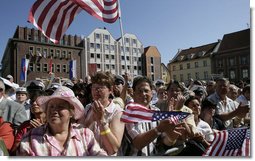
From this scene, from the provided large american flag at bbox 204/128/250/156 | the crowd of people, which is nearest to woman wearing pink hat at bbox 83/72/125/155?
the crowd of people

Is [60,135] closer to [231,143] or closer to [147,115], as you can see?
[147,115]

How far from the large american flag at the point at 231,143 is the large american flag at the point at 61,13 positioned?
5.79 feet

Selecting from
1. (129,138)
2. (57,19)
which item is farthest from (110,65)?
(129,138)

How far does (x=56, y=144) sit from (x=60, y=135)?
5 cm

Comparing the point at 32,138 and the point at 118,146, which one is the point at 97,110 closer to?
the point at 118,146

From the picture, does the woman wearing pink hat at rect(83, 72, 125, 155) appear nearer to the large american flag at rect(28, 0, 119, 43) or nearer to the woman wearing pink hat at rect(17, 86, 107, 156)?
the woman wearing pink hat at rect(17, 86, 107, 156)

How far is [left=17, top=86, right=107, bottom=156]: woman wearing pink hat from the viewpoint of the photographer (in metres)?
1.53

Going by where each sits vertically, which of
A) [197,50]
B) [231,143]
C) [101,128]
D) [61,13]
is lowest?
[231,143]

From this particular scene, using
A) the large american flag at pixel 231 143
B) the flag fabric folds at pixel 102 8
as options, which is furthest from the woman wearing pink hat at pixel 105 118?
the flag fabric folds at pixel 102 8

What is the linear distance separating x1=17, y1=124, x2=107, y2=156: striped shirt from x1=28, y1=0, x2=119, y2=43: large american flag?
1.65 meters

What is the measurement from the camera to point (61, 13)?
305 cm

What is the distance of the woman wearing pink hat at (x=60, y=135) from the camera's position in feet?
5.00

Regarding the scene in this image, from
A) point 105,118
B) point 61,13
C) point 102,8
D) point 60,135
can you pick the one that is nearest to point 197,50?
point 102,8

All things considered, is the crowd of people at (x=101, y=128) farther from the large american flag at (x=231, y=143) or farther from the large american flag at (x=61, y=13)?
the large american flag at (x=61, y=13)
